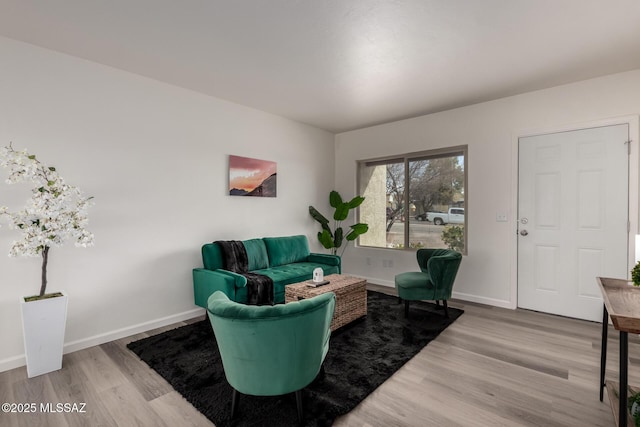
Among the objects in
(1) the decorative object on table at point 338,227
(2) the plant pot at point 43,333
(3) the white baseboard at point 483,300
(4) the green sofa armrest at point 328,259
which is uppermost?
(1) the decorative object on table at point 338,227

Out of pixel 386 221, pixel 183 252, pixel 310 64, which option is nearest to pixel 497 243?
pixel 386 221

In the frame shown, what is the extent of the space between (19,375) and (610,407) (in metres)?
4.19

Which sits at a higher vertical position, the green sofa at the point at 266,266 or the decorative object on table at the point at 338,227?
the decorative object on table at the point at 338,227

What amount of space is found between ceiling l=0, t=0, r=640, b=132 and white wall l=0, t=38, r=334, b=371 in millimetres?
291

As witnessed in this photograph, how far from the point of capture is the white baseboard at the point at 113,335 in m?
2.50

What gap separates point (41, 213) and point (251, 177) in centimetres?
231

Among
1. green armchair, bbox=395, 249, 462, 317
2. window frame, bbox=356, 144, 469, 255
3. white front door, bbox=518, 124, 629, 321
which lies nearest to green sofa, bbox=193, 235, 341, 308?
green armchair, bbox=395, 249, 462, 317

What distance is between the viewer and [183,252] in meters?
3.58

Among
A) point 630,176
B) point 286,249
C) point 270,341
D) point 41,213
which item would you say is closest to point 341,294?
point 286,249

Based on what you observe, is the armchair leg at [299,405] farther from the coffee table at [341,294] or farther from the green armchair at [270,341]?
the coffee table at [341,294]

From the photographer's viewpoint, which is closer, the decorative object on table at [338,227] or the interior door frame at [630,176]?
the interior door frame at [630,176]

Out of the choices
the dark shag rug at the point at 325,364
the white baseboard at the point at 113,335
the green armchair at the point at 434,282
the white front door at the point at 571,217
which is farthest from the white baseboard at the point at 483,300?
the white baseboard at the point at 113,335

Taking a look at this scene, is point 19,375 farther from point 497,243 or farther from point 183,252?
point 497,243

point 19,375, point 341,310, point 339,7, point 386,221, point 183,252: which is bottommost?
point 19,375
